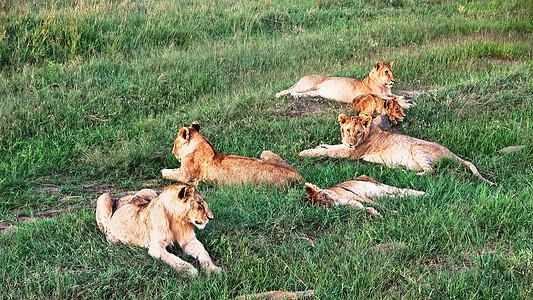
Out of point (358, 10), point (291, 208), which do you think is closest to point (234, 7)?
point (358, 10)

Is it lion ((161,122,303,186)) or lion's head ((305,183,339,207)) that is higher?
lion's head ((305,183,339,207))

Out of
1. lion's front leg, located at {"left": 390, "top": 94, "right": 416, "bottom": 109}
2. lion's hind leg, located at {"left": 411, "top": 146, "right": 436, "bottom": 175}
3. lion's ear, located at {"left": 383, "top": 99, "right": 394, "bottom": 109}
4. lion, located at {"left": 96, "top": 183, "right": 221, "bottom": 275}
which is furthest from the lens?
lion's front leg, located at {"left": 390, "top": 94, "right": 416, "bottom": 109}

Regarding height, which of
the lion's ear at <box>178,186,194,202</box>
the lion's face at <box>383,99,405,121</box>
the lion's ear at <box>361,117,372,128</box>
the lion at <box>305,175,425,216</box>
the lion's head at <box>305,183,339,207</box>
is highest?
the lion's ear at <box>178,186,194,202</box>

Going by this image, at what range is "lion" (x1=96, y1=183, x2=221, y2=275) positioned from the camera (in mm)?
4434

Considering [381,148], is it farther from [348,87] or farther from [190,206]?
[190,206]

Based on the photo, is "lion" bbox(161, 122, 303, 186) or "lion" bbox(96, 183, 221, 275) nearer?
"lion" bbox(96, 183, 221, 275)

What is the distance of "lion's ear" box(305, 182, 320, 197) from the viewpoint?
5293mm

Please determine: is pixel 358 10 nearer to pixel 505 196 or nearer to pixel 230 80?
pixel 230 80

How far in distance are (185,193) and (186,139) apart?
2159 millimetres

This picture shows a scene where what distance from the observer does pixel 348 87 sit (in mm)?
9312

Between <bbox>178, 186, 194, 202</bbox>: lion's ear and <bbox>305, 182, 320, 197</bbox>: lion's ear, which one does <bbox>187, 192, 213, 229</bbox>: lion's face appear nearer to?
<bbox>178, 186, 194, 202</bbox>: lion's ear

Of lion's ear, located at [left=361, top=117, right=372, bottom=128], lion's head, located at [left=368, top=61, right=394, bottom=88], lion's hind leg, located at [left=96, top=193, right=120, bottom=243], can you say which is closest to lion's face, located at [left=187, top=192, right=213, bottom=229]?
lion's hind leg, located at [left=96, top=193, right=120, bottom=243]

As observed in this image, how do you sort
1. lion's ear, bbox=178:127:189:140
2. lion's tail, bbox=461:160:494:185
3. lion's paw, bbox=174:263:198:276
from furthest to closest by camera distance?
lion's ear, bbox=178:127:189:140 < lion's tail, bbox=461:160:494:185 < lion's paw, bbox=174:263:198:276

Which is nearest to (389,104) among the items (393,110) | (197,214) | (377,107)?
(393,110)
